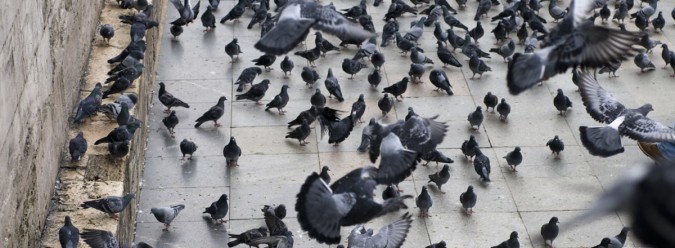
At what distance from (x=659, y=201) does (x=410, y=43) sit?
45.4 ft

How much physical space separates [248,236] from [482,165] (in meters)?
3.27

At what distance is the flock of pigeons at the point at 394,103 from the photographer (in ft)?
22.7

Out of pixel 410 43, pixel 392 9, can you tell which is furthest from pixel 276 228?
pixel 392 9

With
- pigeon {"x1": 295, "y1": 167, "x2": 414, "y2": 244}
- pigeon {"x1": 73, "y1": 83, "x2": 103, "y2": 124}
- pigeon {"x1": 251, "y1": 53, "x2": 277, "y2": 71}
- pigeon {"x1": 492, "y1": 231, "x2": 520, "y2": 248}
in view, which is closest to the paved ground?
pigeon {"x1": 251, "y1": 53, "x2": 277, "y2": 71}

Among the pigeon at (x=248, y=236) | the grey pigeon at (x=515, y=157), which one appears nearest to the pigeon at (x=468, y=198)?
the grey pigeon at (x=515, y=157)

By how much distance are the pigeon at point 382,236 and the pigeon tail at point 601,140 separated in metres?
2.19

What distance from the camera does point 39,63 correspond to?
935 cm

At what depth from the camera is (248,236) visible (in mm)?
10242

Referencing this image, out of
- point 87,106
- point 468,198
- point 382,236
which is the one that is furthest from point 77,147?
point 468,198

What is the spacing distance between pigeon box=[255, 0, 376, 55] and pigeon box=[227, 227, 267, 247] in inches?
121

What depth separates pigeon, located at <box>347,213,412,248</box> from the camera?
9.63m

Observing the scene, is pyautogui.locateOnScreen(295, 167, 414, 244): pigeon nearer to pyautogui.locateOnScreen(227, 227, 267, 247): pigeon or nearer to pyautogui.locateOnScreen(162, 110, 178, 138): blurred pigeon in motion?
pyautogui.locateOnScreen(227, 227, 267, 247): pigeon

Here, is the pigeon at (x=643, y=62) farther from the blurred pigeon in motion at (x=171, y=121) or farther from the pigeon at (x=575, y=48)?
the pigeon at (x=575, y=48)

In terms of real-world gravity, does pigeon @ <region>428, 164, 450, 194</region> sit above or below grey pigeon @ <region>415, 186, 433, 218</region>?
below
